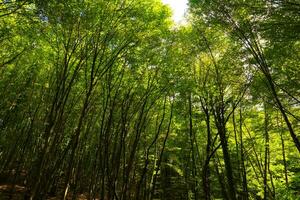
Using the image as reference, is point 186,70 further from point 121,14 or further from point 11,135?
point 11,135

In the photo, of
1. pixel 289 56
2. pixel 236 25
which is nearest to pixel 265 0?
pixel 236 25

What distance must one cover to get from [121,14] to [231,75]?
6.34m

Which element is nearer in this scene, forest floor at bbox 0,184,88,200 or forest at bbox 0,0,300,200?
forest at bbox 0,0,300,200

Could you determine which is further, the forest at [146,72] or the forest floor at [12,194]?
the forest floor at [12,194]

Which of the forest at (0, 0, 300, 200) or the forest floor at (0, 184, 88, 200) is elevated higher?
the forest at (0, 0, 300, 200)

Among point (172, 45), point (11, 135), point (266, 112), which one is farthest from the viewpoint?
point (11, 135)

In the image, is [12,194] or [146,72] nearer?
[146,72]

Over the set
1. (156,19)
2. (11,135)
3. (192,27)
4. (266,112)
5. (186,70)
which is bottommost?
(11,135)

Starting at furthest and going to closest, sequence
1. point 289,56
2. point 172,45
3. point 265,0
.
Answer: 1. point 172,45
2. point 289,56
3. point 265,0

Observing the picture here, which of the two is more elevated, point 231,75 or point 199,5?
point 199,5

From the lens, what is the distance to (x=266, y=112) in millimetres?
15508

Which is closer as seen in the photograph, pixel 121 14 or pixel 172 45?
pixel 121 14

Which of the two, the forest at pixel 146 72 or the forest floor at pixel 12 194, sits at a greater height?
the forest at pixel 146 72

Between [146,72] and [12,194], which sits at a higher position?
[146,72]
